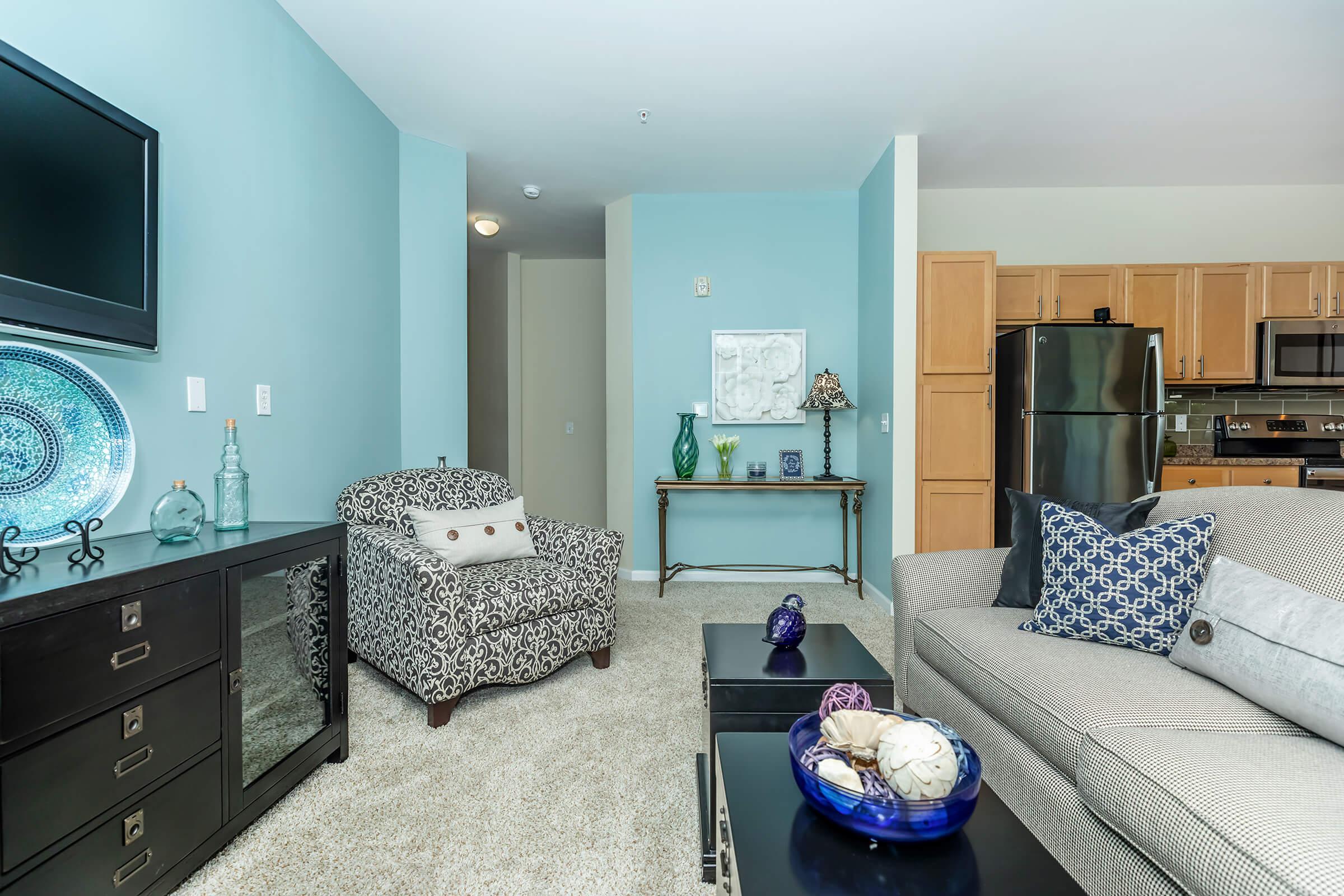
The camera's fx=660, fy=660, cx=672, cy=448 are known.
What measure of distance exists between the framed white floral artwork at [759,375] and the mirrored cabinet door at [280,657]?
287 centimetres

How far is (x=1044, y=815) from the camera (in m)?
1.38

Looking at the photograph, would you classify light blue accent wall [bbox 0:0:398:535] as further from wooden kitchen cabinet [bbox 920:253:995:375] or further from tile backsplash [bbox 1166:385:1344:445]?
tile backsplash [bbox 1166:385:1344:445]

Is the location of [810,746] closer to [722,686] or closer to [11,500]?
[722,686]

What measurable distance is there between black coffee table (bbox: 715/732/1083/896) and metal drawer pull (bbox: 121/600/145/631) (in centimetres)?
117

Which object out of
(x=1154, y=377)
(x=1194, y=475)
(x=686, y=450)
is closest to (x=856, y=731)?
(x=686, y=450)

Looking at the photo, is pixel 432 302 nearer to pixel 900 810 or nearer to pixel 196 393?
pixel 196 393

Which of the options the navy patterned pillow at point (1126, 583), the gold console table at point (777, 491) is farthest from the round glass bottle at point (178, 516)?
the gold console table at point (777, 491)

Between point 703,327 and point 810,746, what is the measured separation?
3563mm

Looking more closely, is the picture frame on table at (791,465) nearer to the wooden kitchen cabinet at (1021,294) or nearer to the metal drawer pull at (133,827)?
the wooden kitchen cabinet at (1021,294)

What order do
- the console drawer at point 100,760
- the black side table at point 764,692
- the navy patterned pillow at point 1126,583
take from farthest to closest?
A: 1. the navy patterned pillow at point 1126,583
2. the black side table at point 764,692
3. the console drawer at point 100,760

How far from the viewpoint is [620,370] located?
4.44 meters

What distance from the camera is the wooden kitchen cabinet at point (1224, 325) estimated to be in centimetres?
402

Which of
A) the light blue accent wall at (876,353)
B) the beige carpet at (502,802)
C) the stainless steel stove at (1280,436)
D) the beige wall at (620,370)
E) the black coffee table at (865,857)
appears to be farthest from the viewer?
the beige wall at (620,370)

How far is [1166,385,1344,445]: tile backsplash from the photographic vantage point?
4316 mm
